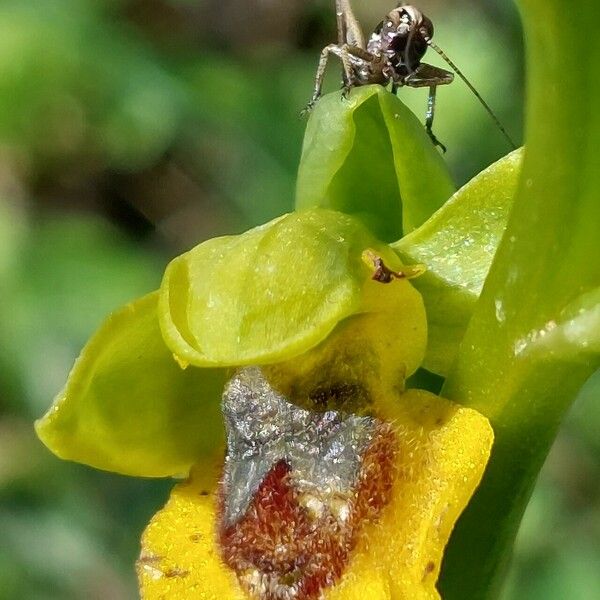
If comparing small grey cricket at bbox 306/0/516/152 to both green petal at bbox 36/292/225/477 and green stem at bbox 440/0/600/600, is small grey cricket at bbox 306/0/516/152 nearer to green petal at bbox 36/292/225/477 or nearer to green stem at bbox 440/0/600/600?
green petal at bbox 36/292/225/477

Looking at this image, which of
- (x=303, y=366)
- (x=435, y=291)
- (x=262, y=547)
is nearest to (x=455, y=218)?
(x=435, y=291)

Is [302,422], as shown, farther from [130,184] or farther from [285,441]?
[130,184]

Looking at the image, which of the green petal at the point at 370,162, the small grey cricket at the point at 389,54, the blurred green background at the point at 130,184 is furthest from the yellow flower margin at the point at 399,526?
the blurred green background at the point at 130,184

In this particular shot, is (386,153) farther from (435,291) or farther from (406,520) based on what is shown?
(406,520)

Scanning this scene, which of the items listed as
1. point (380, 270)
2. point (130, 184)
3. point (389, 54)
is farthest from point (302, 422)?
point (130, 184)

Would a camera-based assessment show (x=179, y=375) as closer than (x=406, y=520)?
No

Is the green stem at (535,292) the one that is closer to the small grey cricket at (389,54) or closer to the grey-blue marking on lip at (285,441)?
the grey-blue marking on lip at (285,441)

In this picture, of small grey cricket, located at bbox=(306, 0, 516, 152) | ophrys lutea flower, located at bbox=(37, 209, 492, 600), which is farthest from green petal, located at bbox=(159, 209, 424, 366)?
small grey cricket, located at bbox=(306, 0, 516, 152)
